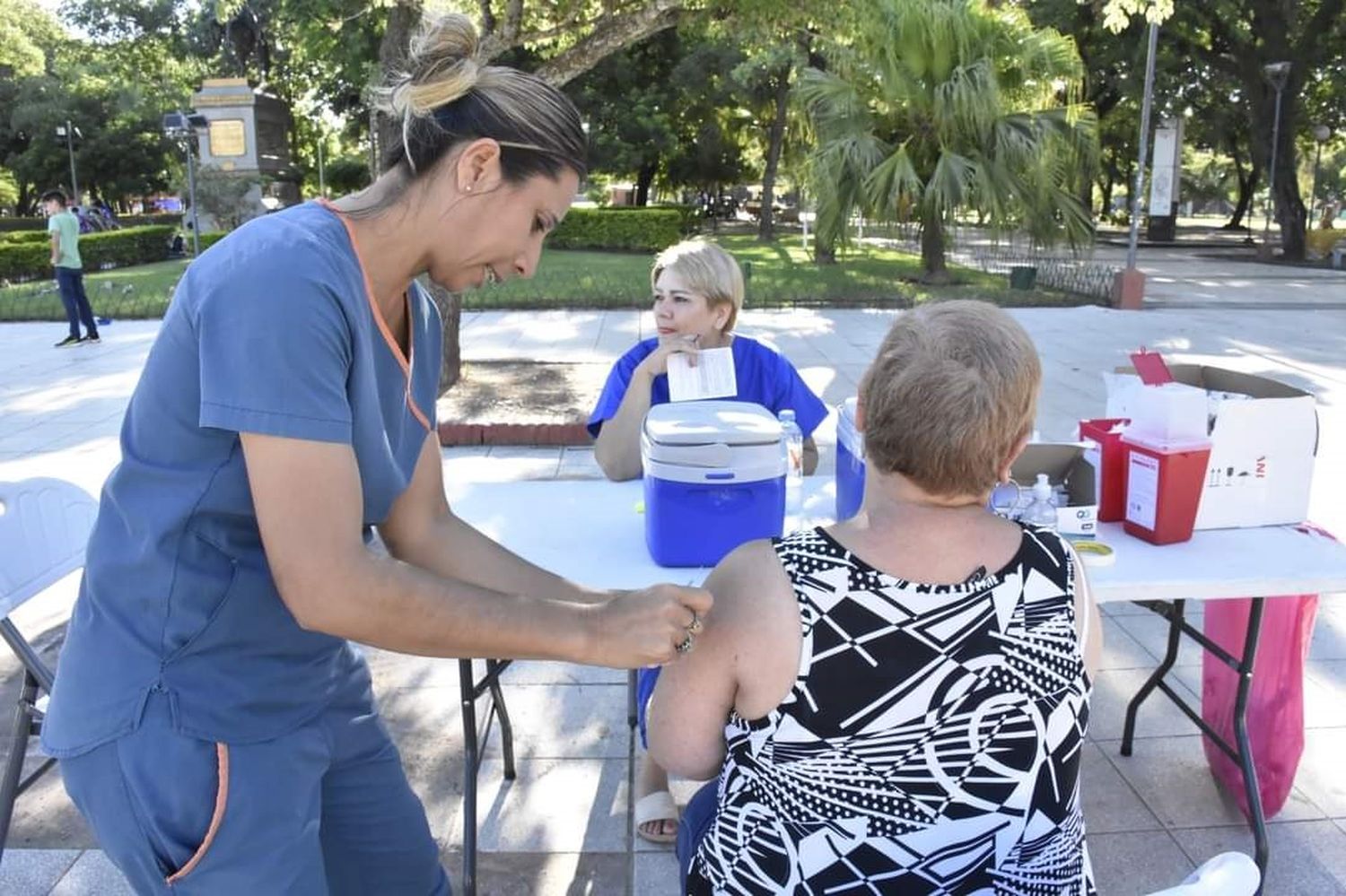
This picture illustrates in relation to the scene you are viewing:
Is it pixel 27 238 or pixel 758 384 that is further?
pixel 27 238

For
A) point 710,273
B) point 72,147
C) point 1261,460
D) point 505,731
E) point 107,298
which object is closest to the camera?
point 1261,460

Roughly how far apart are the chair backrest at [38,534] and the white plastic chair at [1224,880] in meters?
2.13

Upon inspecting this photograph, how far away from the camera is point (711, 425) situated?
211 centimetres

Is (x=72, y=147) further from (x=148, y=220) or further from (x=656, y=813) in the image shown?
(x=656, y=813)

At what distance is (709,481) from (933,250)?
557 inches

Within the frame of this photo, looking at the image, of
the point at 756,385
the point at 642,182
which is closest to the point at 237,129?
the point at 642,182

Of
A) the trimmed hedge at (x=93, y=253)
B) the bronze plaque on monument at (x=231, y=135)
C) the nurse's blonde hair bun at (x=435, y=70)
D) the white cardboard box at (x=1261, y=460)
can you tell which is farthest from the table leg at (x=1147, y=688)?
the bronze plaque on monument at (x=231, y=135)

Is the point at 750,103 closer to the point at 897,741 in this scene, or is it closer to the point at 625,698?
the point at 625,698

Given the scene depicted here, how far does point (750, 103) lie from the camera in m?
25.3

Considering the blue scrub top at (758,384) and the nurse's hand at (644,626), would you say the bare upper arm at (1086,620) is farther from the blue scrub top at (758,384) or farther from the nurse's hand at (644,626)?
the blue scrub top at (758,384)

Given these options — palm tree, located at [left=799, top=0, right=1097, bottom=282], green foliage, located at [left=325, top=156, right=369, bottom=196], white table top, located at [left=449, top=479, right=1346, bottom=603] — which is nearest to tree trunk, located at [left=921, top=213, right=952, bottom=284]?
palm tree, located at [left=799, top=0, right=1097, bottom=282]

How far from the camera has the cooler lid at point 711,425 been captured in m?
2.05

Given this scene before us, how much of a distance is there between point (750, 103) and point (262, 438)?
2577 centimetres

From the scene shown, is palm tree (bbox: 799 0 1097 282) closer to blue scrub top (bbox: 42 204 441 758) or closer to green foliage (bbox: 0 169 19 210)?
blue scrub top (bbox: 42 204 441 758)
